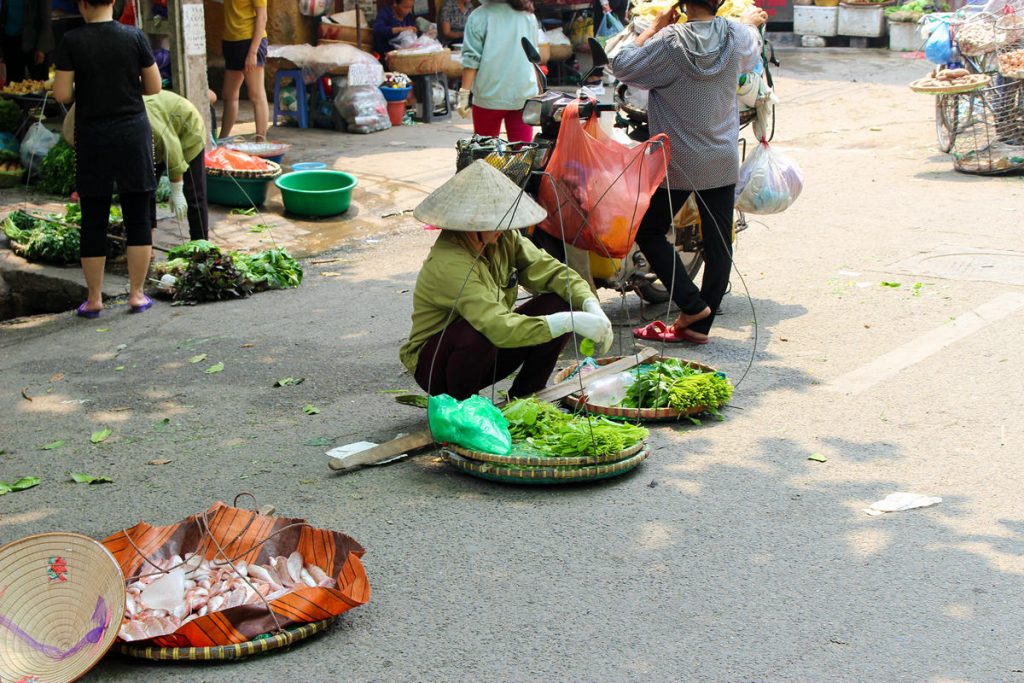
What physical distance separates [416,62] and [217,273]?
641 cm

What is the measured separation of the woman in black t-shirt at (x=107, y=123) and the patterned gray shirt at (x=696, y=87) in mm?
2787

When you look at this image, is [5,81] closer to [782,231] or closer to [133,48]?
[133,48]

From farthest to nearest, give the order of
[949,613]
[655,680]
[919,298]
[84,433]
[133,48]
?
1. [919,298]
2. [133,48]
3. [84,433]
4. [949,613]
5. [655,680]

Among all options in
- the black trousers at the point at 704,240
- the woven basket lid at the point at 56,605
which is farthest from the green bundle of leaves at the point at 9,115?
the woven basket lid at the point at 56,605

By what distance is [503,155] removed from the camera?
564 centimetres

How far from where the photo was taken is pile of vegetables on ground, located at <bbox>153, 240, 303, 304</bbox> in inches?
285

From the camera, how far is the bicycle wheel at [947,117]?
1059cm

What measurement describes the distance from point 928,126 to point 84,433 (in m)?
10.5

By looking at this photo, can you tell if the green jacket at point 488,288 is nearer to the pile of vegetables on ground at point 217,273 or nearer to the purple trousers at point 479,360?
the purple trousers at point 479,360

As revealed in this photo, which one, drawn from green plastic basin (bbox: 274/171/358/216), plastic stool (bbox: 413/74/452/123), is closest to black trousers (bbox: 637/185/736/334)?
green plastic basin (bbox: 274/171/358/216)

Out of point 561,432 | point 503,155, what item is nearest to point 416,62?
point 503,155

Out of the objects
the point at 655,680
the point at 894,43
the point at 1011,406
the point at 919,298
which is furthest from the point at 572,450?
the point at 894,43

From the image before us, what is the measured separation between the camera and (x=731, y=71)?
229 inches

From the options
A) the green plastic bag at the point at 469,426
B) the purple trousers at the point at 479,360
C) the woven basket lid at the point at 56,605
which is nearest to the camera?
the woven basket lid at the point at 56,605
